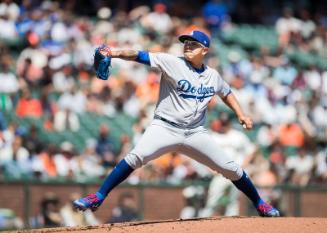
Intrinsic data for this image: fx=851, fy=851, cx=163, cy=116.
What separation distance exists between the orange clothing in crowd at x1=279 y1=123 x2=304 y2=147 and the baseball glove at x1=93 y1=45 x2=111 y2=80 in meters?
7.88

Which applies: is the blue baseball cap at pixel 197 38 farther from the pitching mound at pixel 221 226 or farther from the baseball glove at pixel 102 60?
the pitching mound at pixel 221 226

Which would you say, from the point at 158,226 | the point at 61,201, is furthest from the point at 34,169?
the point at 158,226

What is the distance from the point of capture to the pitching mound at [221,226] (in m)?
7.33

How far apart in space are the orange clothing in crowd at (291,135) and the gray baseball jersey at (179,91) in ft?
24.4

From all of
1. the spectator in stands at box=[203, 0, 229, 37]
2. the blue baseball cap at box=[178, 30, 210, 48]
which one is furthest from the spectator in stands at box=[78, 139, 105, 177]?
the spectator in stands at box=[203, 0, 229, 37]

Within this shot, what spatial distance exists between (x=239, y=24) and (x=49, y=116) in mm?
7281

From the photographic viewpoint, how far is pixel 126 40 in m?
15.2

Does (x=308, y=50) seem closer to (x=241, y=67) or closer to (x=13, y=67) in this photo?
(x=241, y=67)

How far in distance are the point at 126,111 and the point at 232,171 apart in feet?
21.1

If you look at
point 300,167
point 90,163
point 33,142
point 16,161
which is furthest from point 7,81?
point 300,167

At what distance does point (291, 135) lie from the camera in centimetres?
1501

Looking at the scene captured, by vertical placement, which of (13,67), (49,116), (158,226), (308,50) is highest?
(308,50)

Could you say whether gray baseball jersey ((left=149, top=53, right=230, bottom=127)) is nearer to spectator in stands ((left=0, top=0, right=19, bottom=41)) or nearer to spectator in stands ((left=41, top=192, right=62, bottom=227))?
spectator in stands ((left=41, top=192, right=62, bottom=227))

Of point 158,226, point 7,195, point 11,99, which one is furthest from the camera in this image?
point 11,99
